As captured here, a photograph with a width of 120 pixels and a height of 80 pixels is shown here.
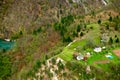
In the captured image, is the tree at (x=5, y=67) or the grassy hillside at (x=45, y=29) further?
the tree at (x=5, y=67)

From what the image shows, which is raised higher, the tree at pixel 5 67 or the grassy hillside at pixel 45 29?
the grassy hillside at pixel 45 29

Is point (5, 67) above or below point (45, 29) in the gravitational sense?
below

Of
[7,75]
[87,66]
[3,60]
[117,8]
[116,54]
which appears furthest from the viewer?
[117,8]

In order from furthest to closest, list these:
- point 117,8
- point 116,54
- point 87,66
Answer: point 117,8 → point 116,54 → point 87,66

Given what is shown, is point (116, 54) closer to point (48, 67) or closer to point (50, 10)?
point (48, 67)

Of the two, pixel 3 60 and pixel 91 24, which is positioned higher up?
pixel 91 24

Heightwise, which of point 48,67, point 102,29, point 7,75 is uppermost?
point 102,29

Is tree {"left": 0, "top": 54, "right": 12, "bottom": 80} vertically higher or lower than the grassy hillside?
lower

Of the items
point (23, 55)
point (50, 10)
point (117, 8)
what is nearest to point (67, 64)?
point (23, 55)

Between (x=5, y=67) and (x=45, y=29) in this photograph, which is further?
(x=45, y=29)

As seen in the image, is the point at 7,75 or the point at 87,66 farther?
the point at 7,75

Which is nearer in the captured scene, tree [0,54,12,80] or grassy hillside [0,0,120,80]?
grassy hillside [0,0,120,80]
